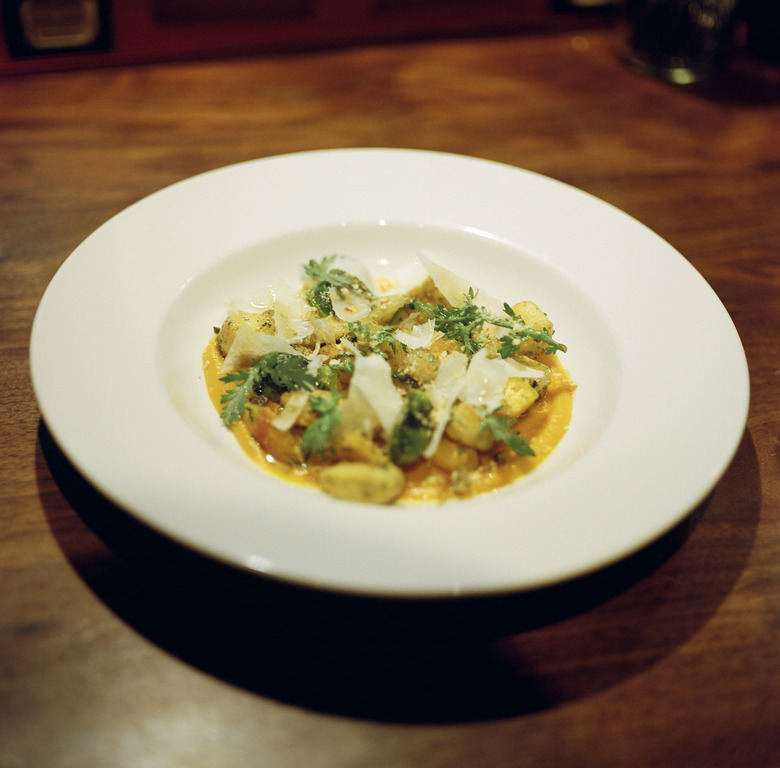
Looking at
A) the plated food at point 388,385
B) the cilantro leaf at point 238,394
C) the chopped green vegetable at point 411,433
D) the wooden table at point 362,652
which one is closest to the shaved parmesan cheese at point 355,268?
the plated food at point 388,385

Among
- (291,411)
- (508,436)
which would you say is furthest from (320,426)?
(508,436)

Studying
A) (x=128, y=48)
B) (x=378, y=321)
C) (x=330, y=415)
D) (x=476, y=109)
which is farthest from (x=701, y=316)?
(x=128, y=48)

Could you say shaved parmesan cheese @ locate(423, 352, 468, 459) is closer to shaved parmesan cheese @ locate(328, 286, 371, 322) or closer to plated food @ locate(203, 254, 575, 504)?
plated food @ locate(203, 254, 575, 504)

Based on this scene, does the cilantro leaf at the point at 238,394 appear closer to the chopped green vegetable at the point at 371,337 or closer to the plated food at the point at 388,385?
the plated food at the point at 388,385

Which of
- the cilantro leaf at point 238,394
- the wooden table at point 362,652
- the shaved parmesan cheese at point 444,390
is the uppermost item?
the shaved parmesan cheese at point 444,390

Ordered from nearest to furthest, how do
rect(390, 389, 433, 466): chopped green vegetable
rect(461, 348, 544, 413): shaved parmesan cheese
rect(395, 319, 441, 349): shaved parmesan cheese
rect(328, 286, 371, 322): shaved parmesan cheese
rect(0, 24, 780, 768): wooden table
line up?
rect(0, 24, 780, 768): wooden table
rect(390, 389, 433, 466): chopped green vegetable
rect(461, 348, 544, 413): shaved parmesan cheese
rect(395, 319, 441, 349): shaved parmesan cheese
rect(328, 286, 371, 322): shaved parmesan cheese

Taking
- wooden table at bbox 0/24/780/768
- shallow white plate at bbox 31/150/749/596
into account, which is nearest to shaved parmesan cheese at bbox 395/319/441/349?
shallow white plate at bbox 31/150/749/596
